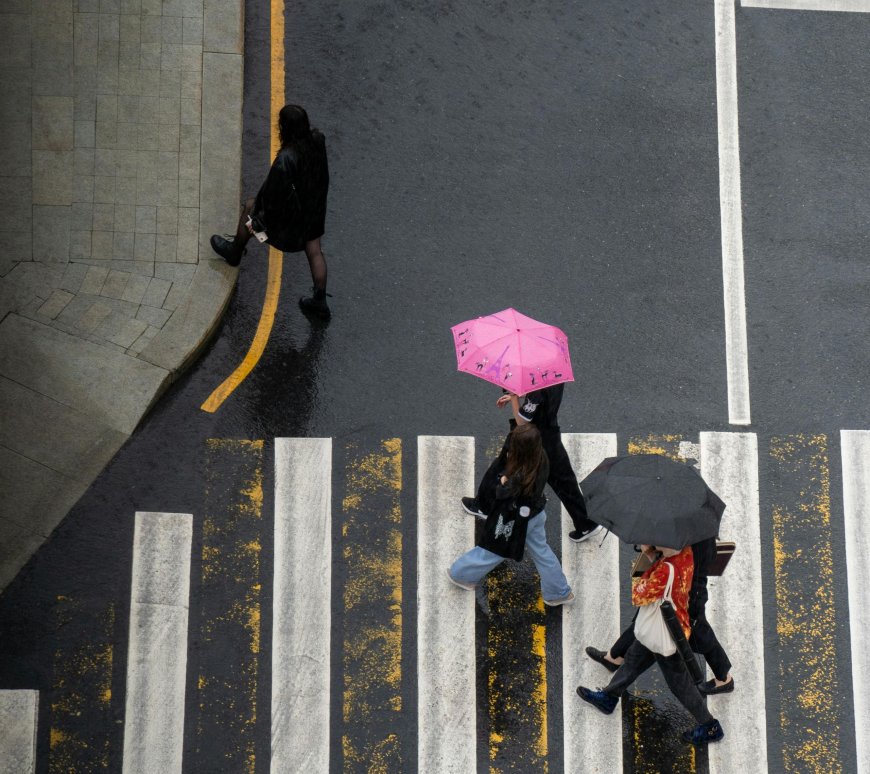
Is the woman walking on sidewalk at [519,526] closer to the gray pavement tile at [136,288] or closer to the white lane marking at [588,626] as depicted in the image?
the white lane marking at [588,626]

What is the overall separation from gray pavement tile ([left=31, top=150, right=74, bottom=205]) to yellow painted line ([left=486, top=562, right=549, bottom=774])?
4988 millimetres

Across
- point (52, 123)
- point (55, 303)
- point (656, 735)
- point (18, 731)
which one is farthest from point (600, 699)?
point (52, 123)

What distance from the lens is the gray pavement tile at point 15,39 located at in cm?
1007

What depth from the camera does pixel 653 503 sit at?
23.3ft

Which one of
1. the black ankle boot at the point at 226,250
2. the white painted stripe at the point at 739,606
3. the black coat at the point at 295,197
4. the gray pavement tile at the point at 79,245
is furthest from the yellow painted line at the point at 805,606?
the gray pavement tile at the point at 79,245

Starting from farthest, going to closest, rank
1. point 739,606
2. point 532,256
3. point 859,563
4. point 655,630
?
point 532,256
point 859,563
point 739,606
point 655,630

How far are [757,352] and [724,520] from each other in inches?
61.3

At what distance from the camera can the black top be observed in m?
7.99

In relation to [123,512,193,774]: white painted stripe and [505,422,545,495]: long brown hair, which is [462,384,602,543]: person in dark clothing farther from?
[123,512,193,774]: white painted stripe

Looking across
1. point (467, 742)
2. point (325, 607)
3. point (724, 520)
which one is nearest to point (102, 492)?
point (325, 607)

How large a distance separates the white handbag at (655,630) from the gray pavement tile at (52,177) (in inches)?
238

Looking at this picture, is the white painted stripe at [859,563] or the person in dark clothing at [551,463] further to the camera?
the white painted stripe at [859,563]

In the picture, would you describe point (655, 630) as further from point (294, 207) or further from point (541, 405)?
point (294, 207)

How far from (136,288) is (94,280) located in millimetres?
368
